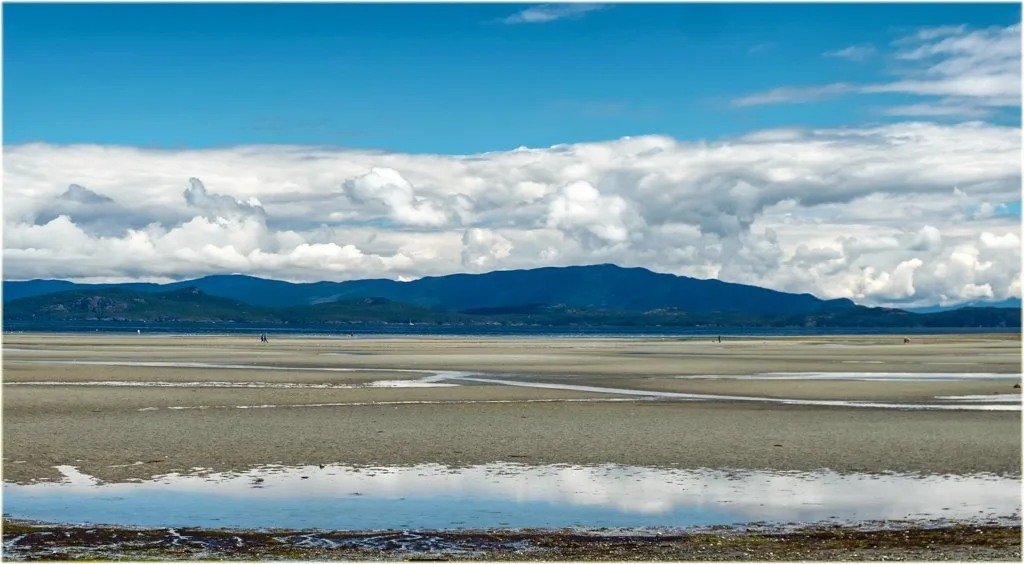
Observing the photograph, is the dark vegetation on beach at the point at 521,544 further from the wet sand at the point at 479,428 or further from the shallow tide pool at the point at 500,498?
the wet sand at the point at 479,428

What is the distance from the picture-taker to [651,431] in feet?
107

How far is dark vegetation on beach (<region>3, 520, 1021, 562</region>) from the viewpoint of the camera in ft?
52.4

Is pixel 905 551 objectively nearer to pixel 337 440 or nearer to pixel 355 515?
pixel 355 515

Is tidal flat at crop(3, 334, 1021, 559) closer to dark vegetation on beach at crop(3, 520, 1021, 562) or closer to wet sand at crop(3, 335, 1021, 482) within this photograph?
wet sand at crop(3, 335, 1021, 482)

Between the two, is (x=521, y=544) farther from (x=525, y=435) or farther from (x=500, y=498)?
(x=525, y=435)

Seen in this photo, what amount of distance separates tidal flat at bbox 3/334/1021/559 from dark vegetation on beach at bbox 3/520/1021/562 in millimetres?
315

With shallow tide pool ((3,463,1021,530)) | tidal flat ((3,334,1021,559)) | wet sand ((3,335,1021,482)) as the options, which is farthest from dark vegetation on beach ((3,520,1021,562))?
wet sand ((3,335,1021,482))

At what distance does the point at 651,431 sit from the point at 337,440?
957 centimetres

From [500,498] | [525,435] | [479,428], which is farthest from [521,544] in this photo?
[479,428]

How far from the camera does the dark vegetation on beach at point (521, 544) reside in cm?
1598

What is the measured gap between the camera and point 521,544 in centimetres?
1714

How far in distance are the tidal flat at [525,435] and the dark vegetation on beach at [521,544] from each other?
0.31 m

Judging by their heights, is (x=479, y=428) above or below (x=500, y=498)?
above

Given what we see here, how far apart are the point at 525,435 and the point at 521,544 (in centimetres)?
1465
